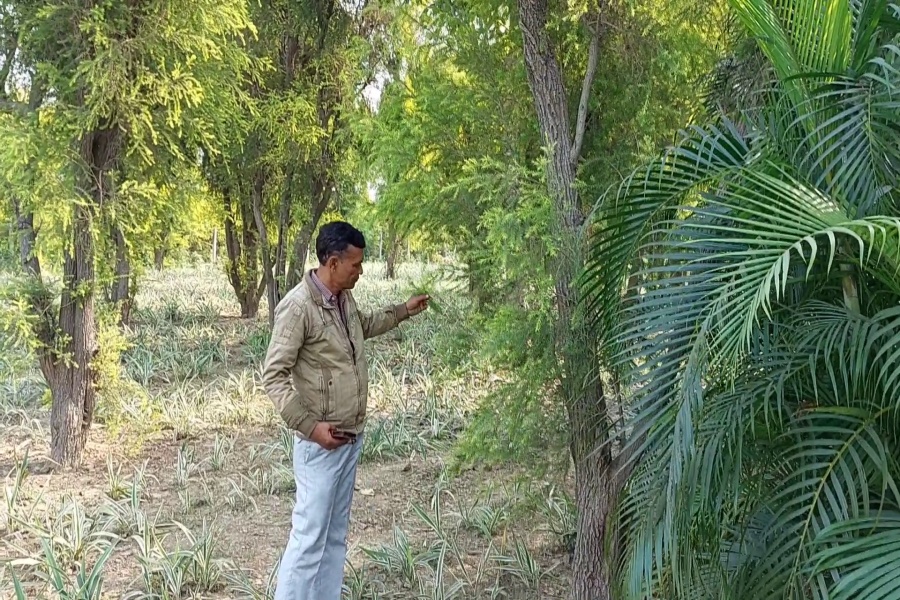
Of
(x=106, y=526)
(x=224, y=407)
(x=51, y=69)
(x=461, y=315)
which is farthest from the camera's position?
(x=224, y=407)

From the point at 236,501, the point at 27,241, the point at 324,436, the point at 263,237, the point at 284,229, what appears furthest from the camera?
the point at 263,237

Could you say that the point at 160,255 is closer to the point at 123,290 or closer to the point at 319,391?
the point at 123,290

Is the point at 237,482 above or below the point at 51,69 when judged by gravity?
below

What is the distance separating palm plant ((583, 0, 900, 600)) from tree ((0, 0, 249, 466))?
4.06 m

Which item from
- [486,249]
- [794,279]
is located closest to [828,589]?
[794,279]

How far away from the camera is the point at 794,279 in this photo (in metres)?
1.89

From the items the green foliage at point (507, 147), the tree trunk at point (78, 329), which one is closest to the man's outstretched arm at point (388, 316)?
the green foliage at point (507, 147)

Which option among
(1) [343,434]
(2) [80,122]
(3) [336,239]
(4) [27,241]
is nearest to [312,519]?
(1) [343,434]

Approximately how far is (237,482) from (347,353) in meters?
2.52

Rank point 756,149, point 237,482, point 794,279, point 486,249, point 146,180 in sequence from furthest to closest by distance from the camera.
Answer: point 146,180, point 237,482, point 486,249, point 756,149, point 794,279

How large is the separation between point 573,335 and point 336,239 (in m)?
1.07

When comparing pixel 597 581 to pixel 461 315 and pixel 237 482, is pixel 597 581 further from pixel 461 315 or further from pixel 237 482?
pixel 237 482

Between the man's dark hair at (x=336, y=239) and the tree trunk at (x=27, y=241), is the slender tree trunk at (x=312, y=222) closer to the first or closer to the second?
the tree trunk at (x=27, y=241)

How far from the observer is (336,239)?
9.47ft
